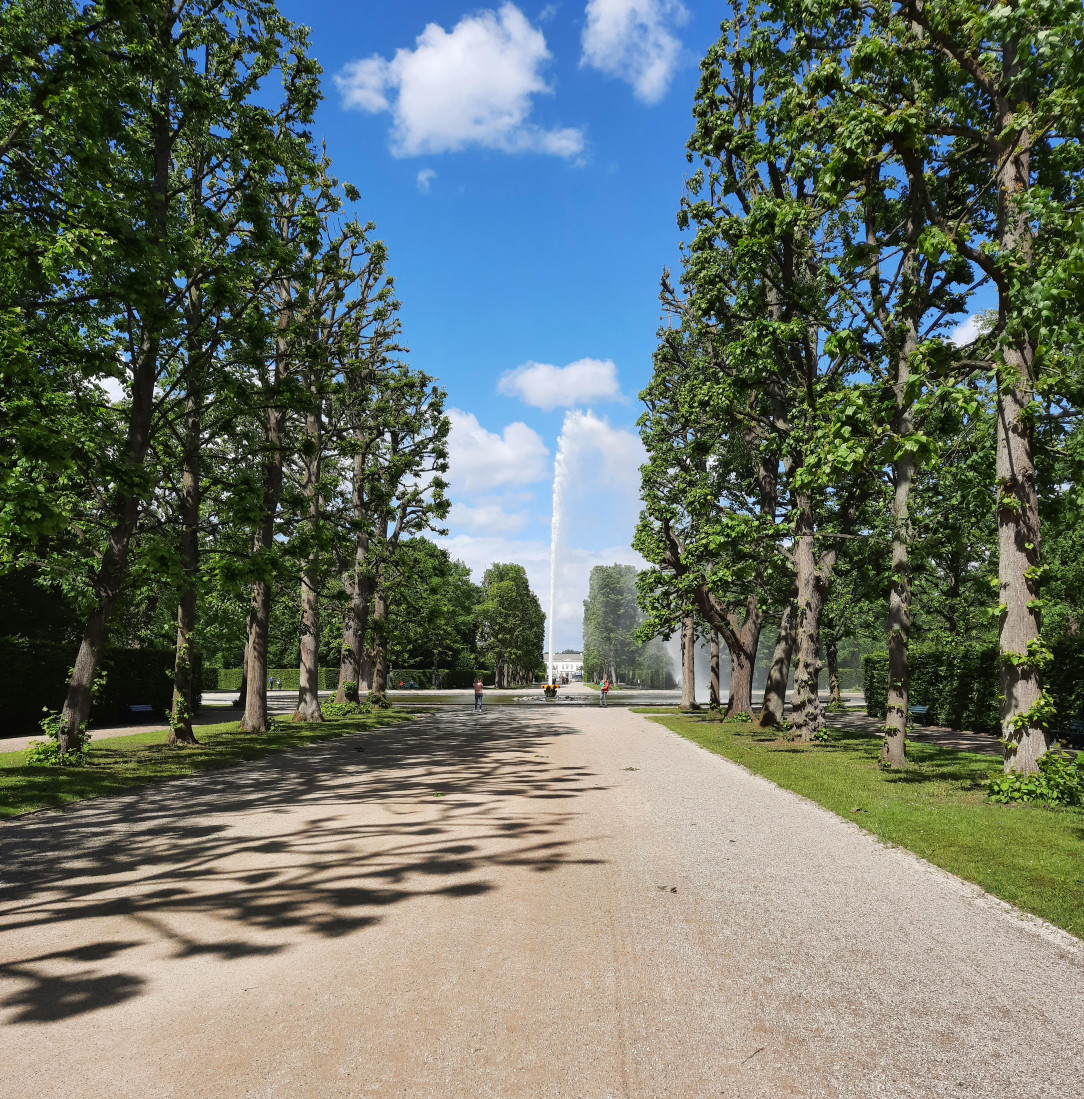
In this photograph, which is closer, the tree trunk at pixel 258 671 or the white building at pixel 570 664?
the tree trunk at pixel 258 671

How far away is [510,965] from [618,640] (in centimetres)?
10021

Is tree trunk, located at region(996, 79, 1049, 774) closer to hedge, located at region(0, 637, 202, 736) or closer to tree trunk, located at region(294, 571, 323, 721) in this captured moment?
hedge, located at region(0, 637, 202, 736)

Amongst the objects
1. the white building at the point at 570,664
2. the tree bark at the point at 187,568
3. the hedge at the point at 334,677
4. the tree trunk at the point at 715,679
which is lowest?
the white building at the point at 570,664

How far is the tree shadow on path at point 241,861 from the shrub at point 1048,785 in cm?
585

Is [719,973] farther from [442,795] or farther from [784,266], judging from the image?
[784,266]

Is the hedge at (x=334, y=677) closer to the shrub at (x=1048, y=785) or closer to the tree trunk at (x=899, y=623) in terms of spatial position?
the tree trunk at (x=899, y=623)

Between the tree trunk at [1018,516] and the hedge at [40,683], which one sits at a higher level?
the tree trunk at [1018,516]

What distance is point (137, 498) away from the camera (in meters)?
11.3

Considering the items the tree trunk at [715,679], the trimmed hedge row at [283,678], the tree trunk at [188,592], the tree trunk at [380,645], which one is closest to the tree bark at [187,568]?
the tree trunk at [188,592]

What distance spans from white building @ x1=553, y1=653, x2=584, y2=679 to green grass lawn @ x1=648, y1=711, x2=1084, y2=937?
139388mm

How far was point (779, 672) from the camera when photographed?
70.3 ft

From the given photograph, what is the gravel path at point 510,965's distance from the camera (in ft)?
10.0

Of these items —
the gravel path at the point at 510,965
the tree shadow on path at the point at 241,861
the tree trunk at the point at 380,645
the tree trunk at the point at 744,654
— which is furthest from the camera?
the tree trunk at the point at 380,645

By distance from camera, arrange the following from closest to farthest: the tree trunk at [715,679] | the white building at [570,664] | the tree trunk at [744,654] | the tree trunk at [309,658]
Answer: the tree trunk at [309,658] < the tree trunk at [744,654] < the tree trunk at [715,679] < the white building at [570,664]
